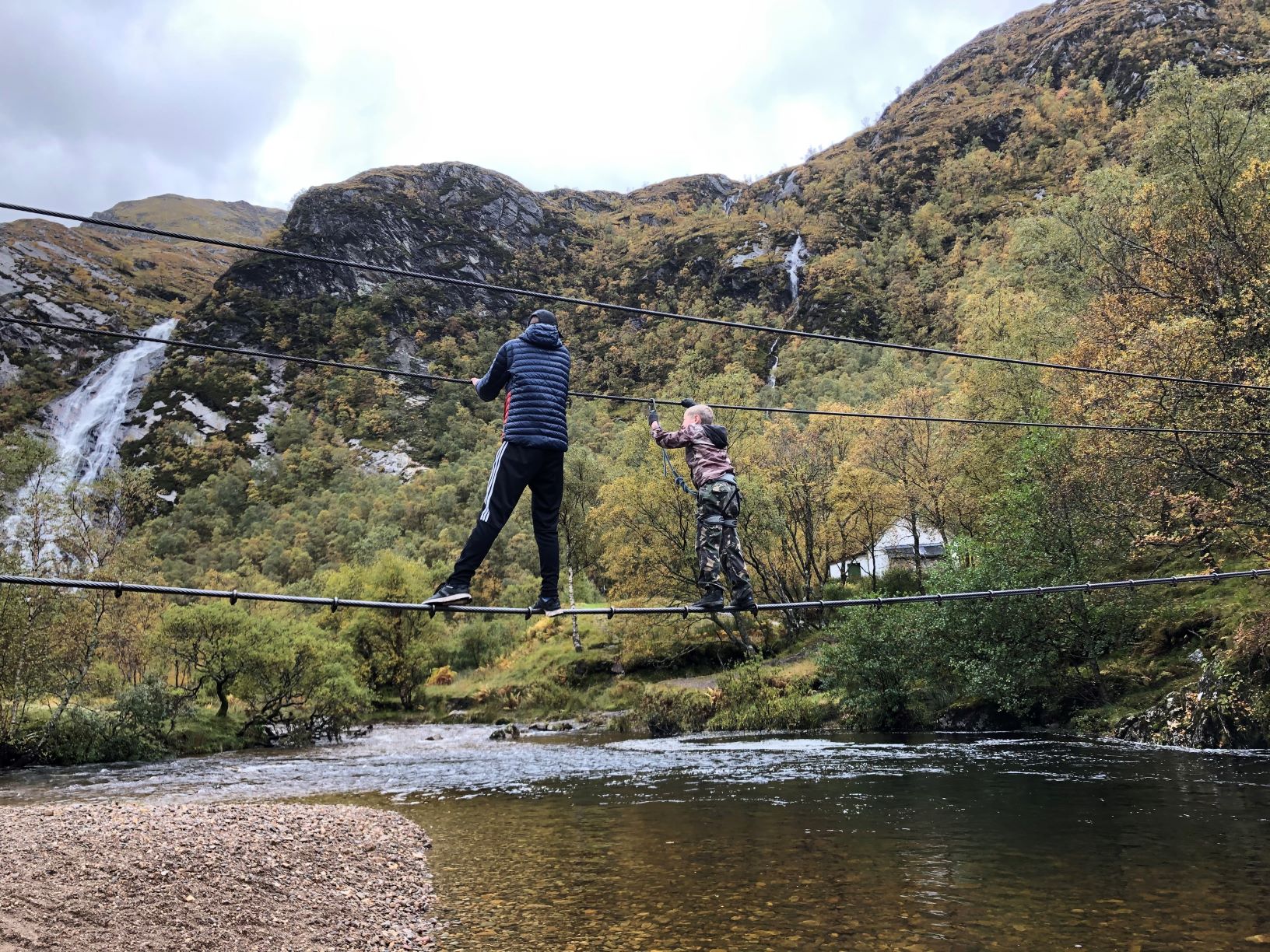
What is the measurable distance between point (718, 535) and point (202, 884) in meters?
8.11

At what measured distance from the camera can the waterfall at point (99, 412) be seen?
9631cm

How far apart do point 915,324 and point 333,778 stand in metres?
121

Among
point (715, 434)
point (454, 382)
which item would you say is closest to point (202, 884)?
point (454, 382)

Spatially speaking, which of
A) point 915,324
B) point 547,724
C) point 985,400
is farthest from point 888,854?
point 915,324

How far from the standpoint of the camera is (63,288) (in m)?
184

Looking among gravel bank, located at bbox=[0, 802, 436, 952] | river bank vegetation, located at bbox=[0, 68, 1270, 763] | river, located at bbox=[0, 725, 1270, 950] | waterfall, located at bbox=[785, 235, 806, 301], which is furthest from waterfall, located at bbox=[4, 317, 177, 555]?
waterfall, located at bbox=[785, 235, 806, 301]

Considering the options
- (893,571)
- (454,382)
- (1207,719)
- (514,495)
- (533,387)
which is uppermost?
(454,382)

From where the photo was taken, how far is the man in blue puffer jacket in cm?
734

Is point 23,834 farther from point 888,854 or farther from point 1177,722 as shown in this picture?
point 1177,722

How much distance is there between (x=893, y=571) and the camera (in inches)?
1955

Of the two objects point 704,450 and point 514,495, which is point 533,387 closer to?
point 514,495

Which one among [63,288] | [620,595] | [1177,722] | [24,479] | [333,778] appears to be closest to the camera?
[1177,722]

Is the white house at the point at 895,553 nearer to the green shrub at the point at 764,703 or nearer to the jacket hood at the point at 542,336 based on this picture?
the green shrub at the point at 764,703

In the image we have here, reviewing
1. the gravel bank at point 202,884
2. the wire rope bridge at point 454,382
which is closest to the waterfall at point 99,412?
the gravel bank at point 202,884
